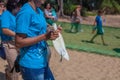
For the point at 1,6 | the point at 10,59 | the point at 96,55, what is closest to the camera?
the point at 10,59

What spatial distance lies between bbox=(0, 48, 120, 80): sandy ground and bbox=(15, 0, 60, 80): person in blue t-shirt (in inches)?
139

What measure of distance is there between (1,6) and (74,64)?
2.80 metres

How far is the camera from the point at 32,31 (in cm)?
305

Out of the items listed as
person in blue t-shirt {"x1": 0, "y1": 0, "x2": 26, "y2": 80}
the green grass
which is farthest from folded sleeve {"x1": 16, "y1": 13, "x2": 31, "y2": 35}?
the green grass

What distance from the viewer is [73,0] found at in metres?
31.8

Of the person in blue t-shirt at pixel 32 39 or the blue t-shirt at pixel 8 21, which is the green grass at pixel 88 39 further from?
the person in blue t-shirt at pixel 32 39

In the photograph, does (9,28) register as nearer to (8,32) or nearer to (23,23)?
(8,32)

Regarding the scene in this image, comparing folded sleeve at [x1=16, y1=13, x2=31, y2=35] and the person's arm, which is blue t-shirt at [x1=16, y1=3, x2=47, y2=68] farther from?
the person's arm

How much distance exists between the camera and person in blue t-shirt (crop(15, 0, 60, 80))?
296 centimetres

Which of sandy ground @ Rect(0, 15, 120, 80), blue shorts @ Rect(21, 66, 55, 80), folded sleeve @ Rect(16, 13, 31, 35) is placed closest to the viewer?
folded sleeve @ Rect(16, 13, 31, 35)

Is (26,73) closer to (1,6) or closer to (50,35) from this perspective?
(50,35)

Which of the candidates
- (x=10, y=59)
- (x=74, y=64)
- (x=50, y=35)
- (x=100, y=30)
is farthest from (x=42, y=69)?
(x=100, y=30)

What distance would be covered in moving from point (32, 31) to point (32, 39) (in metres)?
0.12

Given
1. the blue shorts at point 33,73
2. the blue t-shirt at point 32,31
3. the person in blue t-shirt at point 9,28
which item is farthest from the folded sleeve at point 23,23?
the person in blue t-shirt at point 9,28
